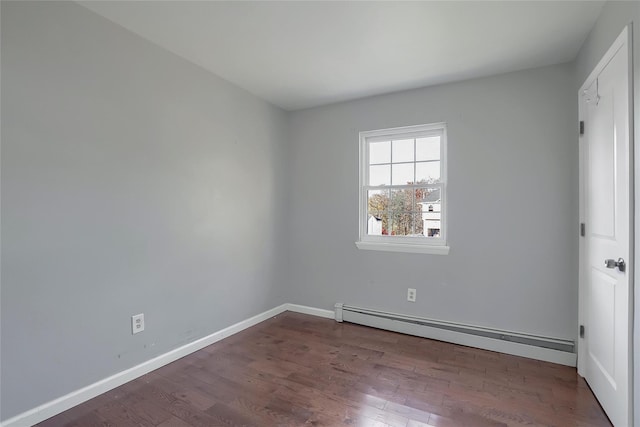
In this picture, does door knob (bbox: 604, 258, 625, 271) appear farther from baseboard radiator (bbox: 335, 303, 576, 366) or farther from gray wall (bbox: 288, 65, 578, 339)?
baseboard radiator (bbox: 335, 303, 576, 366)

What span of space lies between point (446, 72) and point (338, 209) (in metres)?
1.71

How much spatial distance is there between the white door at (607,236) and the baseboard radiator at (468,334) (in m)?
0.21

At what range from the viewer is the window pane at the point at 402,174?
3.32m

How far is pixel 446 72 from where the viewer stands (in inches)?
110

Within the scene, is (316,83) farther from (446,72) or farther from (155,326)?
(155,326)

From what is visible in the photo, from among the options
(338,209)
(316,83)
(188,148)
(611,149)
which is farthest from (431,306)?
(188,148)

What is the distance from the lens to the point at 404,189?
3344 millimetres

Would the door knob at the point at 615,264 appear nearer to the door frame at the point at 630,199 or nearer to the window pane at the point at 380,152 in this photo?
the door frame at the point at 630,199

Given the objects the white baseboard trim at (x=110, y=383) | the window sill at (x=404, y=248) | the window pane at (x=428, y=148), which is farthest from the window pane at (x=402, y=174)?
the white baseboard trim at (x=110, y=383)

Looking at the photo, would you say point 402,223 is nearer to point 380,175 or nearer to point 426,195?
point 426,195

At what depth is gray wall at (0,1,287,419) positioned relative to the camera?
175 cm

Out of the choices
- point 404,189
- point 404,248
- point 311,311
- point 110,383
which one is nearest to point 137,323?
point 110,383

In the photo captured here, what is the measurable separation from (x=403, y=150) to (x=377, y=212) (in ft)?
2.35

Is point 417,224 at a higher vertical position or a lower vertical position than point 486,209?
lower
